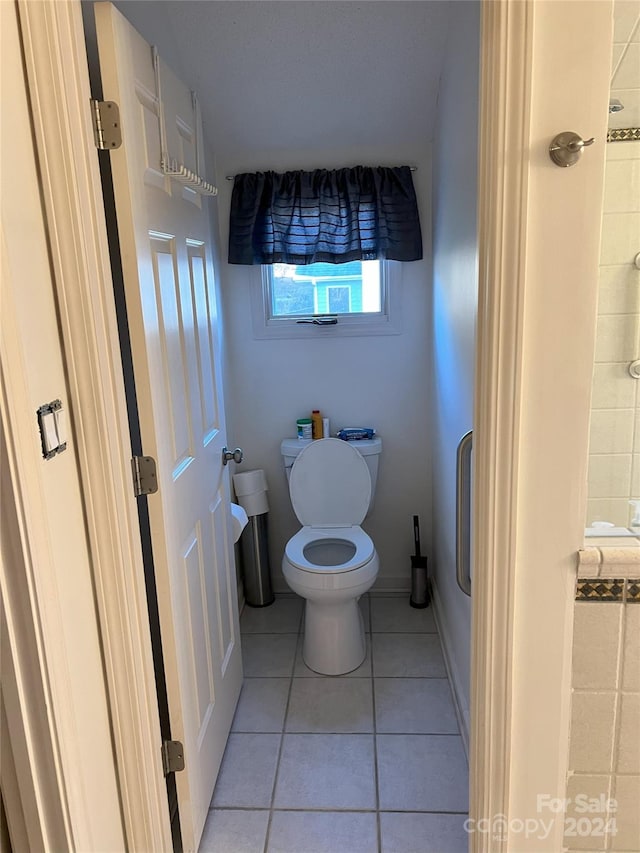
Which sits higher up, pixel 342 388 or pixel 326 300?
pixel 326 300

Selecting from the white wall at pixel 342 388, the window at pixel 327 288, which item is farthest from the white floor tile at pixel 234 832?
the window at pixel 327 288

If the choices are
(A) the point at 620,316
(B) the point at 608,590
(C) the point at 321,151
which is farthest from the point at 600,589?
(C) the point at 321,151

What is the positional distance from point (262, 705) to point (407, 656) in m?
0.63

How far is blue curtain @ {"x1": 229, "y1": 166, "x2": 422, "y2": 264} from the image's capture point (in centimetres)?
265


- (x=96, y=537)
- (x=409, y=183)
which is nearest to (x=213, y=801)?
(x=96, y=537)

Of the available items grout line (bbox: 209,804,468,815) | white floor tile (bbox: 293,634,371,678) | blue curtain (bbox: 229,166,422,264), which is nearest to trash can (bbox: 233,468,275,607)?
white floor tile (bbox: 293,634,371,678)

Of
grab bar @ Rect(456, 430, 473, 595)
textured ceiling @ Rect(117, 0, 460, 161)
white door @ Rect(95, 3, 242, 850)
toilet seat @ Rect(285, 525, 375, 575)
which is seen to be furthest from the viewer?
toilet seat @ Rect(285, 525, 375, 575)

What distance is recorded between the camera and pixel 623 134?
1343 millimetres

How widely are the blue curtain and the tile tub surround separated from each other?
5.92ft

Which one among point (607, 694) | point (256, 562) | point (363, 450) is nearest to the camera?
point (607, 694)

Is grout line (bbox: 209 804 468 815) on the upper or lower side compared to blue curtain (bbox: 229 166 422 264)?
lower

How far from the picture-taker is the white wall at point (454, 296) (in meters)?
1.82

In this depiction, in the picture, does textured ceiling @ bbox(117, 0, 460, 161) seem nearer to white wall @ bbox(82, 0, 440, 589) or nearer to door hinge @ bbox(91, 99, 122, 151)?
white wall @ bbox(82, 0, 440, 589)

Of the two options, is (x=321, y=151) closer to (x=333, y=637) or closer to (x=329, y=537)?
(x=329, y=537)
